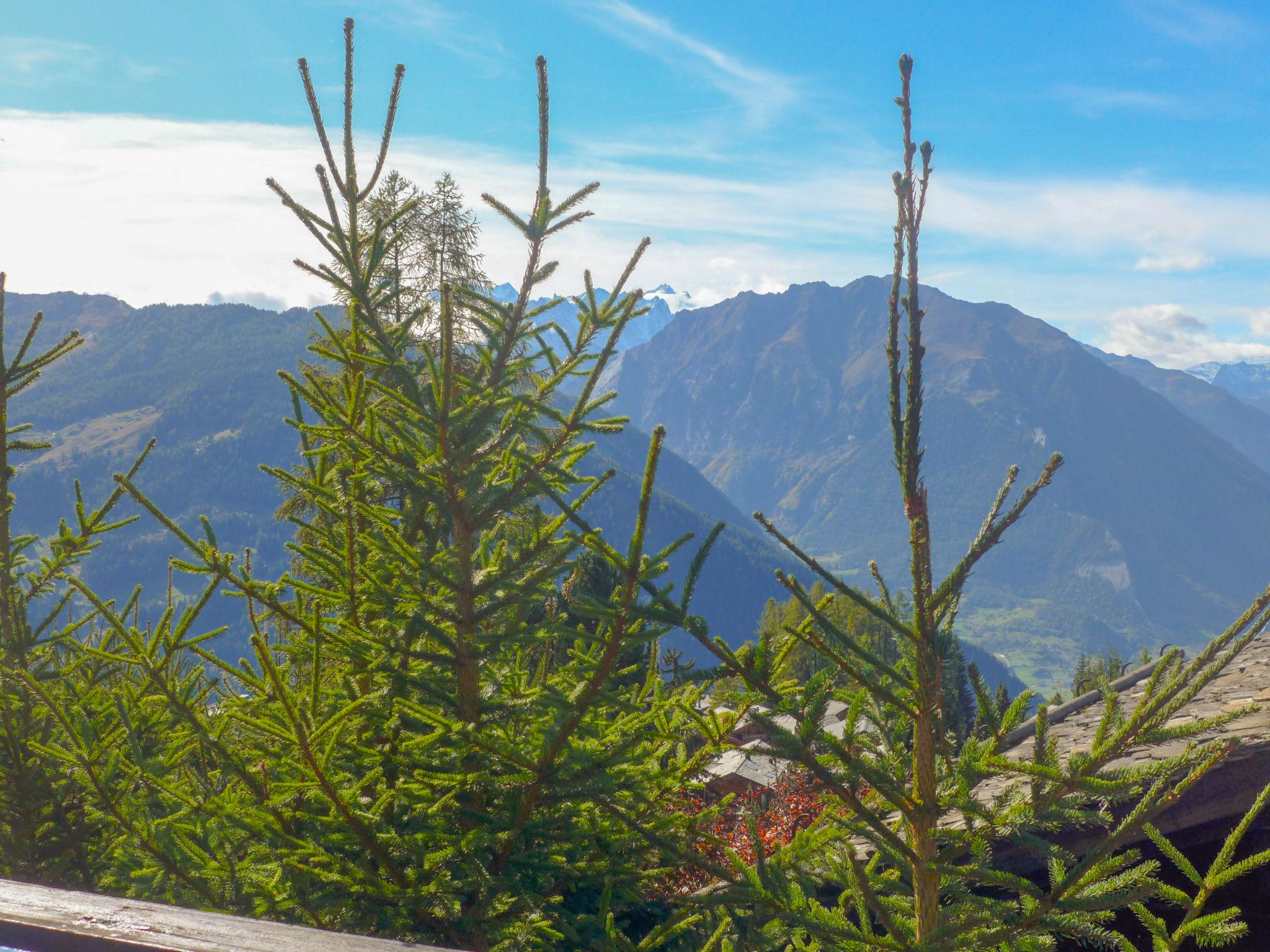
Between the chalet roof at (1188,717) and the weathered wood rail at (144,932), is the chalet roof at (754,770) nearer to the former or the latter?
the chalet roof at (1188,717)

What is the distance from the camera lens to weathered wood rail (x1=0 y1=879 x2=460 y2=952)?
1880 mm

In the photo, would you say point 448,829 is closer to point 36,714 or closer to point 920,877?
point 920,877

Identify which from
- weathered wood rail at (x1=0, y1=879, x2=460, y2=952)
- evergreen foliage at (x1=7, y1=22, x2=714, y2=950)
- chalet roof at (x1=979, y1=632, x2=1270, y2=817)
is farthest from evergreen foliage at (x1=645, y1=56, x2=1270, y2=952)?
weathered wood rail at (x1=0, y1=879, x2=460, y2=952)

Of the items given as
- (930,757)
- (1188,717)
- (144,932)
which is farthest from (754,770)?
(144,932)

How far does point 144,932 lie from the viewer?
1.91 metres

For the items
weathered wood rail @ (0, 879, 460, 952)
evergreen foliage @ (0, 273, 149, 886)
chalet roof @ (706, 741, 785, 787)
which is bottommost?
chalet roof @ (706, 741, 785, 787)

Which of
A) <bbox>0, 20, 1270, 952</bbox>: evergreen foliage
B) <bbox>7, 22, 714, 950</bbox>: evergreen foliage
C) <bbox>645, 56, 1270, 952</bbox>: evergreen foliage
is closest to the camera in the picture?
<bbox>645, 56, 1270, 952</bbox>: evergreen foliage

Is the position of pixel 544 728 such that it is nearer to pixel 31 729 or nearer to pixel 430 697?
pixel 430 697

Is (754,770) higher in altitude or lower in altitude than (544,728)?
lower

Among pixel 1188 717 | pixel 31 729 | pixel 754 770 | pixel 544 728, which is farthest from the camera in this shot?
pixel 754 770

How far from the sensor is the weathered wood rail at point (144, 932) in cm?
188

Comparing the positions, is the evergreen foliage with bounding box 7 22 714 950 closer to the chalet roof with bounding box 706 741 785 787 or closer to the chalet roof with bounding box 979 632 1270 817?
the chalet roof with bounding box 979 632 1270 817

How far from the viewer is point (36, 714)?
6793mm

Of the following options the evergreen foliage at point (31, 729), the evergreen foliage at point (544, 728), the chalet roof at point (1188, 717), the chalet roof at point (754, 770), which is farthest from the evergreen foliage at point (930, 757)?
the chalet roof at point (754, 770)
